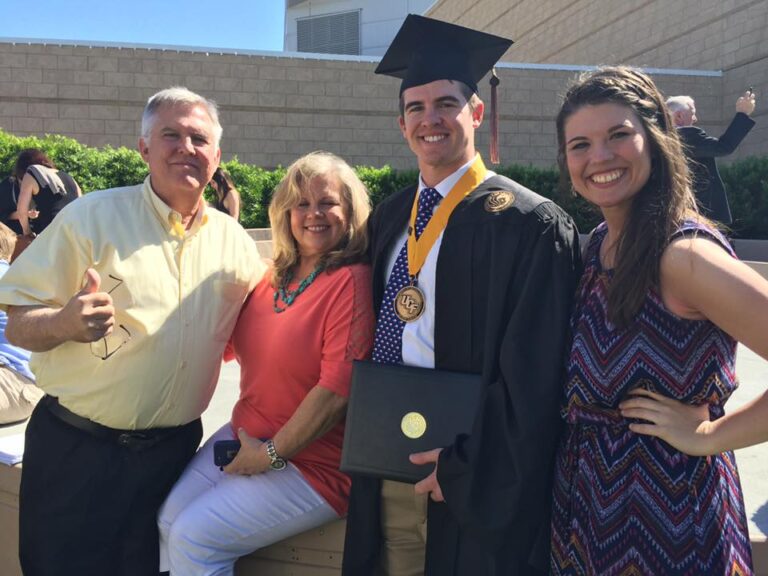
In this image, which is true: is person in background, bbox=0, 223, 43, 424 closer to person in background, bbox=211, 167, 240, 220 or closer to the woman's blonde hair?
the woman's blonde hair

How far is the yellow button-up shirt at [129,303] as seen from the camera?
238cm

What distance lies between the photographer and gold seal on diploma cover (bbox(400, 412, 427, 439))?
2049 millimetres

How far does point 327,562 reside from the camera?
2.56 metres

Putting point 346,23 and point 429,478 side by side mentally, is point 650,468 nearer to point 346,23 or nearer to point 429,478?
point 429,478

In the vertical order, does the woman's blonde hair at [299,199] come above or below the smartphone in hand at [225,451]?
above

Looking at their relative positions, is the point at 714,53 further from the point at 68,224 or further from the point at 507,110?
the point at 68,224

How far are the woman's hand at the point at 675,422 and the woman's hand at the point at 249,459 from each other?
1262mm

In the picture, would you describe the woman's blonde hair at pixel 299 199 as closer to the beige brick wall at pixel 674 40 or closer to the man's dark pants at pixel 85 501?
the man's dark pants at pixel 85 501

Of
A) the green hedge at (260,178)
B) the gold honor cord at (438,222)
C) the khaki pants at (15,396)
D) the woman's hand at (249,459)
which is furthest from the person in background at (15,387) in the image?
the green hedge at (260,178)

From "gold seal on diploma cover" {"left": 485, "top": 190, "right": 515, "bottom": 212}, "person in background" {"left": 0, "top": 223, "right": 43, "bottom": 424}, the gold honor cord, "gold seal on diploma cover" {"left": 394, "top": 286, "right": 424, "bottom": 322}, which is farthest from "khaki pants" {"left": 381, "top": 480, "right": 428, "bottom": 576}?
"person in background" {"left": 0, "top": 223, "right": 43, "bottom": 424}

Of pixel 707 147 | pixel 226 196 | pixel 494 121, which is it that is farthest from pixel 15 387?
pixel 707 147

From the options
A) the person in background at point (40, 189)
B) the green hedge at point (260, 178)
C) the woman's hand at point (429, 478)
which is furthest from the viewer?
the green hedge at point (260, 178)

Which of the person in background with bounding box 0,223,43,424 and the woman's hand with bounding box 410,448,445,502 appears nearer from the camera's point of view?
the woman's hand with bounding box 410,448,445,502

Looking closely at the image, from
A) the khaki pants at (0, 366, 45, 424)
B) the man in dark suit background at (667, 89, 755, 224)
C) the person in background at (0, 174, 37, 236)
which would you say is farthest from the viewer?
the person in background at (0, 174, 37, 236)
